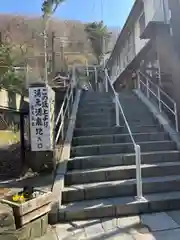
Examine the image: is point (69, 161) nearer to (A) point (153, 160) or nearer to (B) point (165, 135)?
(A) point (153, 160)

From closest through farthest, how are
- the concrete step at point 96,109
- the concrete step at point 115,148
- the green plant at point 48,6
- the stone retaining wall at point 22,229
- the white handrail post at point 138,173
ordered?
the stone retaining wall at point 22,229
the white handrail post at point 138,173
the concrete step at point 115,148
the concrete step at point 96,109
the green plant at point 48,6

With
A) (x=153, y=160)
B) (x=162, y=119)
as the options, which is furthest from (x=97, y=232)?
(x=162, y=119)

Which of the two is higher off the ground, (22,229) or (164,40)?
(164,40)

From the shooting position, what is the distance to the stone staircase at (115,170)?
14.7 ft

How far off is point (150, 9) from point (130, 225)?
9634mm

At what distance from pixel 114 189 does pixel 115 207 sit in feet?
1.89

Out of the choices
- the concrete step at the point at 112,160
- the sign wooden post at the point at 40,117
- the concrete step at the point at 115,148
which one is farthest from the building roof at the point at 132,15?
the concrete step at the point at 112,160

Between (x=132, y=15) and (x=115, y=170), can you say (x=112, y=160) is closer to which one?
(x=115, y=170)

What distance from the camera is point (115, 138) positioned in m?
6.80

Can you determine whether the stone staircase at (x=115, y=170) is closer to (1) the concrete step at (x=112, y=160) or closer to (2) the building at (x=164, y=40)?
(1) the concrete step at (x=112, y=160)

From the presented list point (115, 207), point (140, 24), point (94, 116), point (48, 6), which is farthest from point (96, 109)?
point (48, 6)

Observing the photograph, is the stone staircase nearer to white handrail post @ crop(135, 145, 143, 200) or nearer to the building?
white handrail post @ crop(135, 145, 143, 200)

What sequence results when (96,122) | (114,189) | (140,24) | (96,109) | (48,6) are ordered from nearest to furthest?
(114,189) → (96,122) → (96,109) → (140,24) → (48,6)

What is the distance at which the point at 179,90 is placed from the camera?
8031 mm
